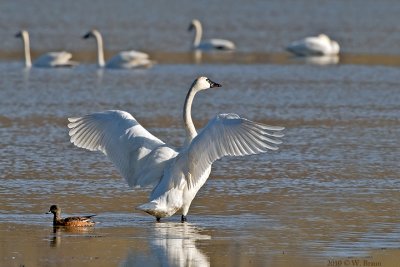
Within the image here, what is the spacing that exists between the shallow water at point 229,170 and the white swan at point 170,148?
266 millimetres

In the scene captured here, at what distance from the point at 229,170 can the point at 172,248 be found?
3704 millimetres

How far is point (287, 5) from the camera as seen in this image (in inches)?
1844

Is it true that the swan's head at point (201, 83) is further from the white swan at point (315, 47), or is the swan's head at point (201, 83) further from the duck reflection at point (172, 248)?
the white swan at point (315, 47)

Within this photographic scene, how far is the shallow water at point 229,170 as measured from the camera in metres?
8.09

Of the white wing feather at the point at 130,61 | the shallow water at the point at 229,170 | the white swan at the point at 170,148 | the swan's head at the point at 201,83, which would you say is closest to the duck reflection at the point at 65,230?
the shallow water at the point at 229,170

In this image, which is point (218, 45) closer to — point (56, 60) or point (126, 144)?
point (56, 60)

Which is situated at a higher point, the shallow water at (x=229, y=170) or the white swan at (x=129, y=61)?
the white swan at (x=129, y=61)

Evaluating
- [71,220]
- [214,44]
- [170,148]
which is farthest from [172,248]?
[214,44]

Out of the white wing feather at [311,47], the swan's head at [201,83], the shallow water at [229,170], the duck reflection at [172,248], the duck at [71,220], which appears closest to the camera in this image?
the duck reflection at [172,248]

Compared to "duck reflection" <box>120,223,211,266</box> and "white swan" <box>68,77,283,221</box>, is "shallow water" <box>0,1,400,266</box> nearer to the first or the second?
"duck reflection" <box>120,223,211,266</box>

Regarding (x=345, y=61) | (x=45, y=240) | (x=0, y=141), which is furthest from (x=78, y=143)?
(x=345, y=61)

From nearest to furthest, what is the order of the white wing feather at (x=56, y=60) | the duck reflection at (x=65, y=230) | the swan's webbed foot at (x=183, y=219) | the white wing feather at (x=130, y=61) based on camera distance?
the duck reflection at (x=65, y=230)
the swan's webbed foot at (x=183, y=219)
the white wing feather at (x=56, y=60)
the white wing feather at (x=130, y=61)

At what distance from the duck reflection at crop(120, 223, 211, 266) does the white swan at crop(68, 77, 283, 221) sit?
0.59 ft

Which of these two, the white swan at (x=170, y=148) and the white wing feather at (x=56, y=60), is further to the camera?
the white wing feather at (x=56, y=60)
